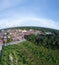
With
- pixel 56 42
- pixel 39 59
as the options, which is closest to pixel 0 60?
pixel 39 59

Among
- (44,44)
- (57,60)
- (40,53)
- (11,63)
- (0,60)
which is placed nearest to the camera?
(11,63)

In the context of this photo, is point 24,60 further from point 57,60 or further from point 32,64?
point 57,60

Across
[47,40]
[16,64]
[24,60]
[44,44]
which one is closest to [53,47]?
[44,44]

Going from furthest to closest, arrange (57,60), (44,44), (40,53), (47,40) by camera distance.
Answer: (47,40), (44,44), (40,53), (57,60)

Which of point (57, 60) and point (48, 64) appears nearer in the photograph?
point (48, 64)

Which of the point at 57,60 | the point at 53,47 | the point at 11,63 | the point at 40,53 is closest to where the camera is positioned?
the point at 11,63

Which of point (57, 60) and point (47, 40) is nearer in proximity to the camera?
point (57, 60)

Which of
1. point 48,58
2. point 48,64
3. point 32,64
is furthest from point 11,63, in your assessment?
→ point 48,58

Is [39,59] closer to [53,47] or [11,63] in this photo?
[11,63]

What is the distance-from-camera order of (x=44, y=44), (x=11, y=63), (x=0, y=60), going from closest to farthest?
(x=11, y=63) → (x=0, y=60) → (x=44, y=44)
